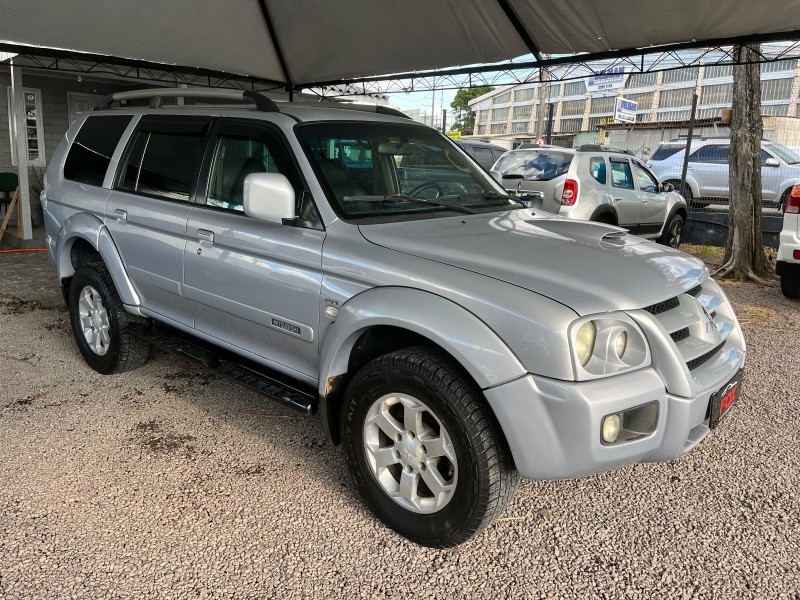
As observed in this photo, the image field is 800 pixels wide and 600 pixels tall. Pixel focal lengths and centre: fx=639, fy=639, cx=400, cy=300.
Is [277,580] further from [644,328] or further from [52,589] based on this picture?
[644,328]

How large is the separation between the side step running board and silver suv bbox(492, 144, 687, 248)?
5.68m

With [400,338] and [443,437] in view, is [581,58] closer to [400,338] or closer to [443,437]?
[400,338]

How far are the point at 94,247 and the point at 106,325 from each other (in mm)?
550

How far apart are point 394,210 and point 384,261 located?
61cm

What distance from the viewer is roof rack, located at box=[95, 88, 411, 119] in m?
3.68

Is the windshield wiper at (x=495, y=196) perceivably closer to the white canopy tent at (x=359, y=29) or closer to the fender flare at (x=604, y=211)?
the white canopy tent at (x=359, y=29)

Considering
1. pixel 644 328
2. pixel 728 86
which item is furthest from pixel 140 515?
pixel 728 86

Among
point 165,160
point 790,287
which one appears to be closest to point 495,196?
point 165,160

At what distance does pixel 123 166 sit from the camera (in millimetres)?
4324

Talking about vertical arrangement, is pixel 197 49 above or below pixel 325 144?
above

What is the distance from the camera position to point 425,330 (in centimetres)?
252

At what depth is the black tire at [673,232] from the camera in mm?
11234

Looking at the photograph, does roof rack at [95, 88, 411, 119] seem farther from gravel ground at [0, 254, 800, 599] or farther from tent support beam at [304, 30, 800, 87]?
tent support beam at [304, 30, 800, 87]

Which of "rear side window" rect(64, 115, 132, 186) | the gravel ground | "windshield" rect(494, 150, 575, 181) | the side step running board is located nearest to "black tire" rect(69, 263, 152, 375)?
the side step running board
